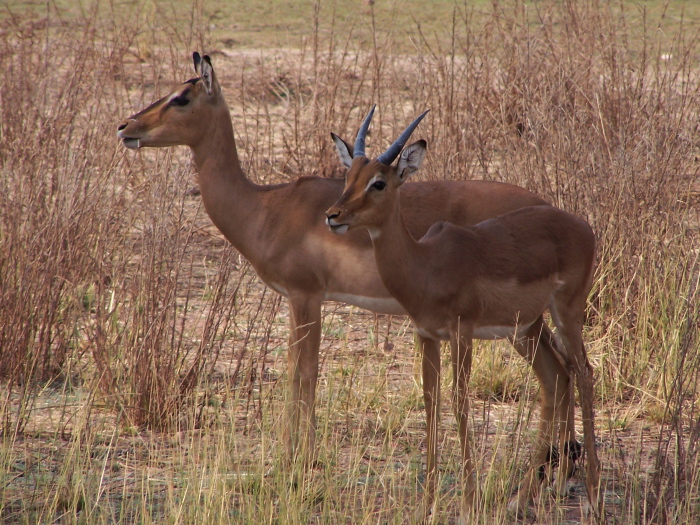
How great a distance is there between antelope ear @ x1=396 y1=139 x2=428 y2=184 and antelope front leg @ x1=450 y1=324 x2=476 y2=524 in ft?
2.40

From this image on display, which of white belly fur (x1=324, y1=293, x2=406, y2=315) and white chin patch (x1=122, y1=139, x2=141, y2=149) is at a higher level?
white chin patch (x1=122, y1=139, x2=141, y2=149)

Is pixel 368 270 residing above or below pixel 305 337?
above

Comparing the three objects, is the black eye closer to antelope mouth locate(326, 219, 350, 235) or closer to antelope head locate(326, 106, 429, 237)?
antelope head locate(326, 106, 429, 237)

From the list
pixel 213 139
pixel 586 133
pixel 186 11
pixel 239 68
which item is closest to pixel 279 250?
pixel 213 139

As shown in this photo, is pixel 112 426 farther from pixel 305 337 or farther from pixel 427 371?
pixel 427 371

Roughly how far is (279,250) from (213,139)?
0.76 m

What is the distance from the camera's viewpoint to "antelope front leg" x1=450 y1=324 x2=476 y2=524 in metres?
4.15

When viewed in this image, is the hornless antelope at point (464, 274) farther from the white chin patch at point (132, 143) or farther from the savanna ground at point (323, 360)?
the white chin patch at point (132, 143)

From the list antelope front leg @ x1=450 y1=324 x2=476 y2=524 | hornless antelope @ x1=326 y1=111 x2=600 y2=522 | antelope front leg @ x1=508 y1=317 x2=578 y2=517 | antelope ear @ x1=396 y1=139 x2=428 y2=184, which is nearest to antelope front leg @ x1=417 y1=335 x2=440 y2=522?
hornless antelope @ x1=326 y1=111 x2=600 y2=522

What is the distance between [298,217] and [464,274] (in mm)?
1257

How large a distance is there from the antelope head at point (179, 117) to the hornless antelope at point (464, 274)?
3.60 feet

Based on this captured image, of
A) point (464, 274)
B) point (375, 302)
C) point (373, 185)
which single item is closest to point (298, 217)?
point (375, 302)

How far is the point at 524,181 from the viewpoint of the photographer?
6988mm

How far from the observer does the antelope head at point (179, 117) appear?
16.8 ft
